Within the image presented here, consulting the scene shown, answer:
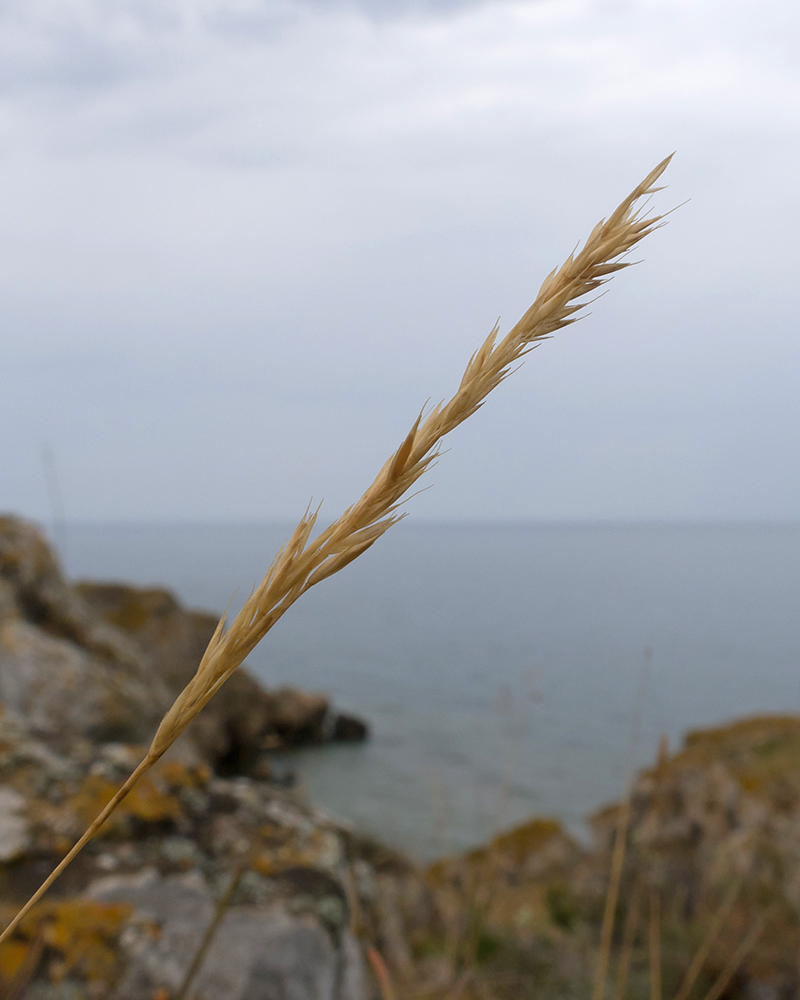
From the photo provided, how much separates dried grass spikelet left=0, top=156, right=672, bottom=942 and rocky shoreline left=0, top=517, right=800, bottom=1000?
1.99 feet

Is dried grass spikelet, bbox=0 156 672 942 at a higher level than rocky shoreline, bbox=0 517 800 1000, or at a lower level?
higher

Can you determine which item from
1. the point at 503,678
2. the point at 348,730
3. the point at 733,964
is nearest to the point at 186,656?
the point at 348,730

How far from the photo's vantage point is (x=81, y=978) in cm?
163

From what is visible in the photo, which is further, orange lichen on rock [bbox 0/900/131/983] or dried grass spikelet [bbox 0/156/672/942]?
orange lichen on rock [bbox 0/900/131/983]

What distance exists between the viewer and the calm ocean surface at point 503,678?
17031 mm

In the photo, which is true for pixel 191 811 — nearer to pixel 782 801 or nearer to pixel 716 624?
pixel 782 801

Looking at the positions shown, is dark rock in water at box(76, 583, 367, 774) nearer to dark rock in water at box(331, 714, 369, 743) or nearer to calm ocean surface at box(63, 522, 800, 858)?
calm ocean surface at box(63, 522, 800, 858)

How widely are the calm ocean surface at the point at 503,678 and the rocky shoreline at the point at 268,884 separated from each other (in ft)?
1.85

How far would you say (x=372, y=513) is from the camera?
467 millimetres

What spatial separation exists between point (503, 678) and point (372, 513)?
33.4 m

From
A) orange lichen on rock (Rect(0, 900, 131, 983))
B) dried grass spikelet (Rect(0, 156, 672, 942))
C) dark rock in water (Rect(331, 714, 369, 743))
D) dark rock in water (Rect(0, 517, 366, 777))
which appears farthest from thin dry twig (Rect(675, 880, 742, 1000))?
dark rock in water (Rect(331, 714, 369, 743))

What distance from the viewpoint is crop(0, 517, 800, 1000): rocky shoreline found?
67.1 inches

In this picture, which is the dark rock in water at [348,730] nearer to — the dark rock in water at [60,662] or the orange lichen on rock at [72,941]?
the dark rock in water at [60,662]

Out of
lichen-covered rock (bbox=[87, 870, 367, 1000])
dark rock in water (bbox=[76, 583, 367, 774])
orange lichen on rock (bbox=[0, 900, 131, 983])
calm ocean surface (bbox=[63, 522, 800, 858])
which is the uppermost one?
orange lichen on rock (bbox=[0, 900, 131, 983])
